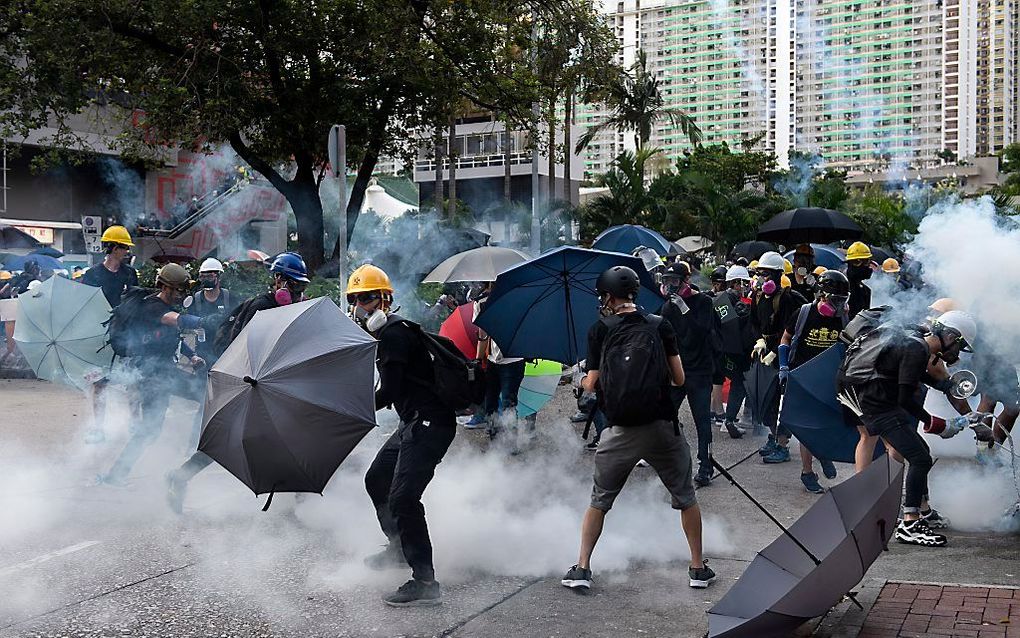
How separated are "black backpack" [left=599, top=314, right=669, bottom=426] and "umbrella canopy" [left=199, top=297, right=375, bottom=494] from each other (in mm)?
1203

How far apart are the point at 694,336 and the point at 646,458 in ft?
10.5

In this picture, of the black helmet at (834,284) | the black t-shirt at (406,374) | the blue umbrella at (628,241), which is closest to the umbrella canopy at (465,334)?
the black helmet at (834,284)

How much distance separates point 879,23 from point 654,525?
4495 millimetres

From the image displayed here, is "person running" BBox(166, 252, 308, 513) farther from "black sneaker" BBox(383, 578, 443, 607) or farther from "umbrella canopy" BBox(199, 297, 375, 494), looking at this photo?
"black sneaker" BBox(383, 578, 443, 607)

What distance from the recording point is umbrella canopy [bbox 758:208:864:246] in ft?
40.3

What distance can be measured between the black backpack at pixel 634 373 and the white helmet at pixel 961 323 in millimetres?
1546

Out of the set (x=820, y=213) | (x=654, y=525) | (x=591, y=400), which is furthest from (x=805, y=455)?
(x=820, y=213)

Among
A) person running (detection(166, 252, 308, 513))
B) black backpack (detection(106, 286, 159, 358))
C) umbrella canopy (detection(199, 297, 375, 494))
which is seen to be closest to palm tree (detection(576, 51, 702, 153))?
person running (detection(166, 252, 308, 513))

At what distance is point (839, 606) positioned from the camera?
195 inches

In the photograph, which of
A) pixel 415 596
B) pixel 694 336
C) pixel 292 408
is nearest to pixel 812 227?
pixel 694 336

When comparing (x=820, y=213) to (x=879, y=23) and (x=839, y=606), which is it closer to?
(x=879, y=23)

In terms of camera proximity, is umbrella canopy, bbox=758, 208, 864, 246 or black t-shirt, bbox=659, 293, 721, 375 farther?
umbrella canopy, bbox=758, 208, 864, 246

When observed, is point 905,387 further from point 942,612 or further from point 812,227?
point 812,227

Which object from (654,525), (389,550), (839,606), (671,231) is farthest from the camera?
(671,231)
